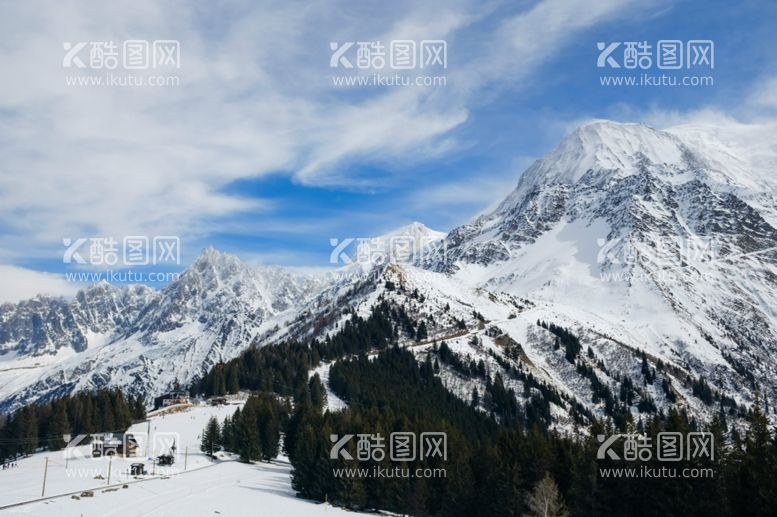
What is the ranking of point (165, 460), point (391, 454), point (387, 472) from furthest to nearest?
point (165, 460), point (391, 454), point (387, 472)

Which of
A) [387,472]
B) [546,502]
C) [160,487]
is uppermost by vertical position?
[546,502]

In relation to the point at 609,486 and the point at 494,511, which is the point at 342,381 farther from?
the point at 609,486

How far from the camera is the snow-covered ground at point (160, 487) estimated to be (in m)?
61.9

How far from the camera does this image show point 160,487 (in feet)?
255

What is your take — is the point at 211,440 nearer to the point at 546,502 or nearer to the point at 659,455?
the point at 546,502

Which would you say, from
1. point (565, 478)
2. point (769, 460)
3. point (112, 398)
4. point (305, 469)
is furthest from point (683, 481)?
point (112, 398)

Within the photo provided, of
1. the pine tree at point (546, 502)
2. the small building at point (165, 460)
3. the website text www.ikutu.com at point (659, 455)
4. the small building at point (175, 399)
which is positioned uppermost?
the website text www.ikutu.com at point (659, 455)

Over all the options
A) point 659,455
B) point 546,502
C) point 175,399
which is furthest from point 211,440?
point 659,455

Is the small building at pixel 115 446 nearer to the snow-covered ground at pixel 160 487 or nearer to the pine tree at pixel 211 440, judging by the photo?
the snow-covered ground at pixel 160 487

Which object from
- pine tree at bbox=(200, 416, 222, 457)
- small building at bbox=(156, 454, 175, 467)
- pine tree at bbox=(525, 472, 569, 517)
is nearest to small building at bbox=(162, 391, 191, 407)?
pine tree at bbox=(200, 416, 222, 457)

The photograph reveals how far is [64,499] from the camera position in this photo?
211 ft

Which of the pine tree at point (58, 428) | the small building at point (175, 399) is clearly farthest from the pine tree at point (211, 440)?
the small building at point (175, 399)

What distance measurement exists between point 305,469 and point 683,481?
50457mm

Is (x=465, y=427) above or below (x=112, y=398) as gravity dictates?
below
